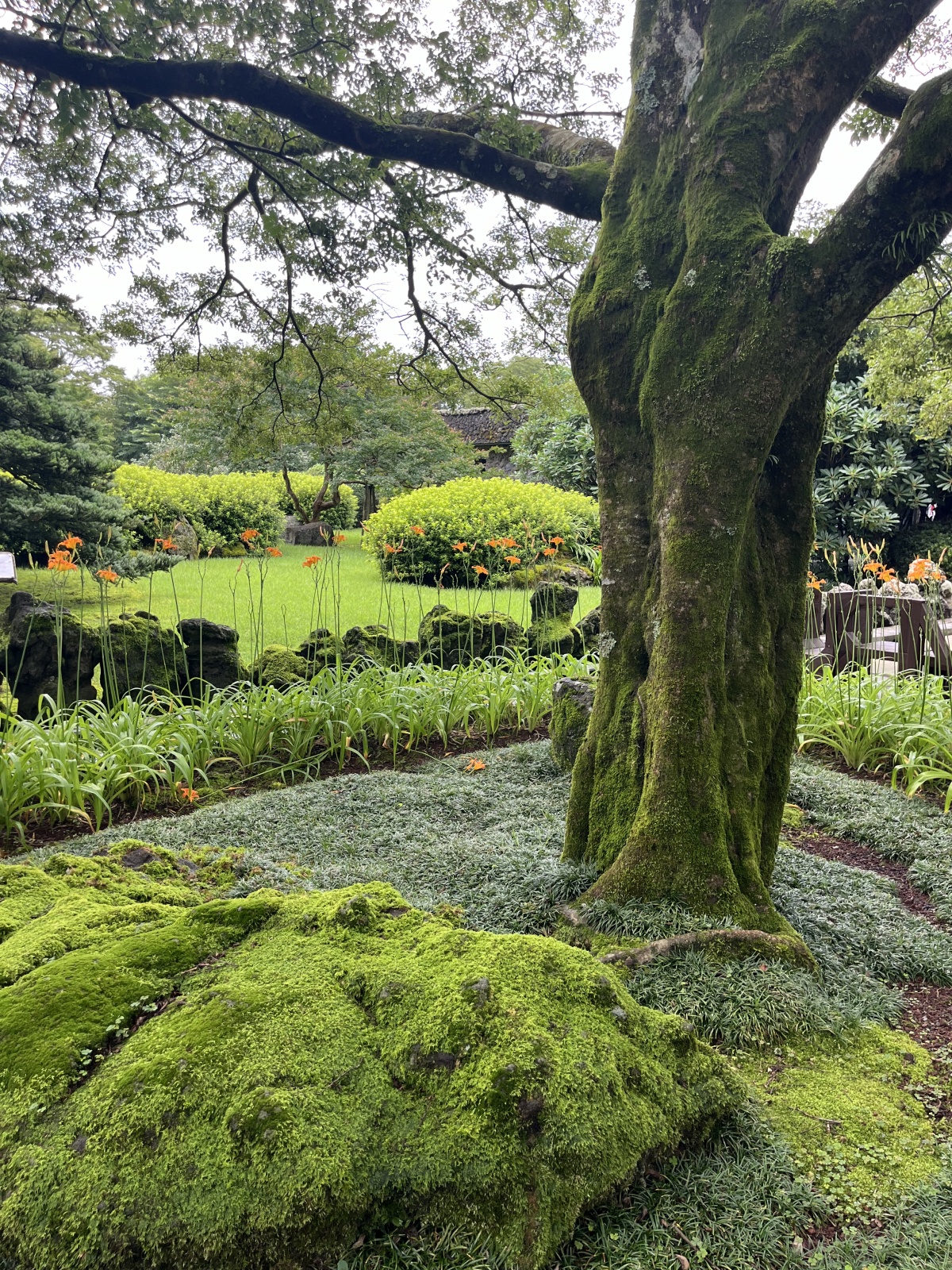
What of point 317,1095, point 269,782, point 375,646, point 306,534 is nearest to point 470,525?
point 375,646

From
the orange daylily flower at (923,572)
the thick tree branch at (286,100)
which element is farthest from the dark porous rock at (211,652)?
the orange daylily flower at (923,572)

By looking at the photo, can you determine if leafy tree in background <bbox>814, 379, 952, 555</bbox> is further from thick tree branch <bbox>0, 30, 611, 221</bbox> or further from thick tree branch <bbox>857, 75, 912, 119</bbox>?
thick tree branch <bbox>0, 30, 611, 221</bbox>

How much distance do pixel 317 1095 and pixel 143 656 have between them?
14.2ft

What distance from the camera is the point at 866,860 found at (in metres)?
3.38

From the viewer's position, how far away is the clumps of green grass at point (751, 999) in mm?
1969

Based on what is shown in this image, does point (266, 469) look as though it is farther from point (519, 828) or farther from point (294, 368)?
Result: point (519, 828)

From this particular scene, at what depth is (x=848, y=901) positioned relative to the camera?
2760mm

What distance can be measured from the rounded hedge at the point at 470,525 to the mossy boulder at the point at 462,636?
3296mm

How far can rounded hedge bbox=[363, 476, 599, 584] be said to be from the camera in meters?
10.8

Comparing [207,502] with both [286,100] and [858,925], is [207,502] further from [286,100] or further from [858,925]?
[858,925]

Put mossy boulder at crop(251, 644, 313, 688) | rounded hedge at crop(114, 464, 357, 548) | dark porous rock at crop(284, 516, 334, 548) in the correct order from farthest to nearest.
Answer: dark porous rock at crop(284, 516, 334, 548), rounded hedge at crop(114, 464, 357, 548), mossy boulder at crop(251, 644, 313, 688)

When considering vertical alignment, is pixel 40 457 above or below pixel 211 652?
above

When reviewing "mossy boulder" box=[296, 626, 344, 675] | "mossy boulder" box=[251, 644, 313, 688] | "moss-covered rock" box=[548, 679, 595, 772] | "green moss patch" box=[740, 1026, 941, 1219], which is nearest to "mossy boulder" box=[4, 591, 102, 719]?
"mossy boulder" box=[251, 644, 313, 688]

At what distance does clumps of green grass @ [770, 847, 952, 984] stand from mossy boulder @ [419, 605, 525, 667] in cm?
355
